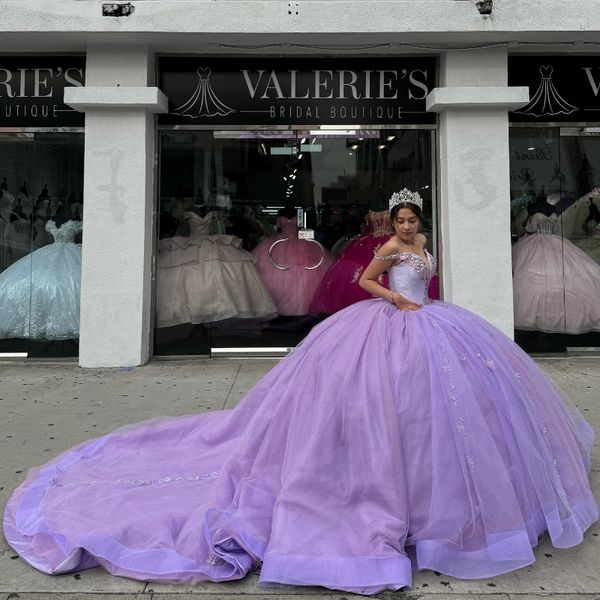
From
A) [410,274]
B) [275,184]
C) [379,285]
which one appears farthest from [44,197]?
[410,274]

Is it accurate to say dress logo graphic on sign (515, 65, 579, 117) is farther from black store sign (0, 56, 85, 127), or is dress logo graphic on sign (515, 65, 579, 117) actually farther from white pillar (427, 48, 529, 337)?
black store sign (0, 56, 85, 127)

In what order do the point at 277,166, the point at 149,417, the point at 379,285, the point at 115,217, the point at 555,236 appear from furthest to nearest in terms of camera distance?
1. the point at 555,236
2. the point at 277,166
3. the point at 115,217
4. the point at 149,417
5. the point at 379,285

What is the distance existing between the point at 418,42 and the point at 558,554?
19.6ft

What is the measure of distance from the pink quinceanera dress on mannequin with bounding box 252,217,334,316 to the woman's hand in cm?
417

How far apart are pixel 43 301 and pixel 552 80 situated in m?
7.07

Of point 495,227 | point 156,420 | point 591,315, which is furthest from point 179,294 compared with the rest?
point 591,315

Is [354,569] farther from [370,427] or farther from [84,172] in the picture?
[84,172]

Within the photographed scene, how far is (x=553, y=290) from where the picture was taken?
7.14 m

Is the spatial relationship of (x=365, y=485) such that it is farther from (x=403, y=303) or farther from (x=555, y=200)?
(x=555, y=200)

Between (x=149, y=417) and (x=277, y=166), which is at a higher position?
(x=277, y=166)

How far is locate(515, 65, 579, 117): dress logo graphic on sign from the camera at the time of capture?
7.17m

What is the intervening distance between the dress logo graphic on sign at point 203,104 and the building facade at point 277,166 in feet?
0.09

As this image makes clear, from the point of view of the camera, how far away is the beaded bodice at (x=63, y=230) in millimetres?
7238

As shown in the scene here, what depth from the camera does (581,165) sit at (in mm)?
7438
